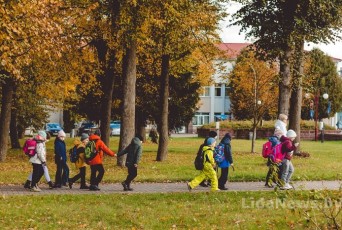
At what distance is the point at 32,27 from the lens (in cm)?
1683

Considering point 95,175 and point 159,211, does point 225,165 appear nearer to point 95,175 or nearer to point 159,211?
point 95,175

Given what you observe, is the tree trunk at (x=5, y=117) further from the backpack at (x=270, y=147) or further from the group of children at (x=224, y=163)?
the backpack at (x=270, y=147)

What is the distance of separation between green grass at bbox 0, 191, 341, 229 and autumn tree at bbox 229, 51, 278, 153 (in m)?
14.1

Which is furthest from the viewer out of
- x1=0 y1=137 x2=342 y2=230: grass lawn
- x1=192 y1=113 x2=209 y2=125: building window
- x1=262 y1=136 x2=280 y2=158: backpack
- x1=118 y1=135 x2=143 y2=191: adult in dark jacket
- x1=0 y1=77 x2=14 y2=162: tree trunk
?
x1=192 y1=113 x2=209 y2=125: building window

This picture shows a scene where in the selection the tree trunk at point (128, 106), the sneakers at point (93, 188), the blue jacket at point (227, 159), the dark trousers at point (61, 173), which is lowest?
the sneakers at point (93, 188)

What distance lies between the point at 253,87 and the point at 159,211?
37.9 metres

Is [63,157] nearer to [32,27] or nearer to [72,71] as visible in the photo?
[32,27]

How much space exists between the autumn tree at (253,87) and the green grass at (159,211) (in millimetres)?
14114

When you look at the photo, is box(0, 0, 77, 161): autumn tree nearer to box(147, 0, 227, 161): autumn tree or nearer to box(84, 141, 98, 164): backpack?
box(84, 141, 98, 164): backpack

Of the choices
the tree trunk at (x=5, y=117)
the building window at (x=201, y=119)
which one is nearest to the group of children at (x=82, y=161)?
the tree trunk at (x=5, y=117)

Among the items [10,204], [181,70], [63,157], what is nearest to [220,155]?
[63,157]

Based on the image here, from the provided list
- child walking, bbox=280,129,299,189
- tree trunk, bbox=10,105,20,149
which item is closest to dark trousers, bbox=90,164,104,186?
child walking, bbox=280,129,299,189

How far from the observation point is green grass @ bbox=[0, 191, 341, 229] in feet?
36.9

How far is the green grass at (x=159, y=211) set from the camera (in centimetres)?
1123
